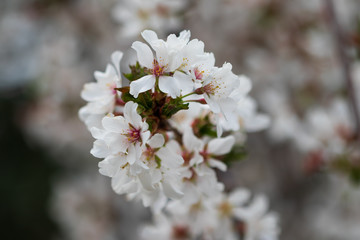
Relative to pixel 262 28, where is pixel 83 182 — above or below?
below

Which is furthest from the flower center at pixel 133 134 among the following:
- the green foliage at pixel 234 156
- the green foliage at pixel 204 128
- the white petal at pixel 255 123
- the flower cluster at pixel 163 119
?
the white petal at pixel 255 123

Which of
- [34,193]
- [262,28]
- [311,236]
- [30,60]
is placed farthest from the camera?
[34,193]

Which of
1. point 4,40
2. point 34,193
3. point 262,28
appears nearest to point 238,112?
point 262,28

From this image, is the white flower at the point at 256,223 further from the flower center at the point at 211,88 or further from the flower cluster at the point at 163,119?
the flower center at the point at 211,88

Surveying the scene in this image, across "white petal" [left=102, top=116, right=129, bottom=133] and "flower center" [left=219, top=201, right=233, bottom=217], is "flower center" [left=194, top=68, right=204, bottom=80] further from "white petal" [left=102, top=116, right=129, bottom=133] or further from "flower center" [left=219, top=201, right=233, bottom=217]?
Answer: "flower center" [left=219, top=201, right=233, bottom=217]

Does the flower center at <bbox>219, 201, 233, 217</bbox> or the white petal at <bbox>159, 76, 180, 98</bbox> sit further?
the flower center at <bbox>219, 201, 233, 217</bbox>

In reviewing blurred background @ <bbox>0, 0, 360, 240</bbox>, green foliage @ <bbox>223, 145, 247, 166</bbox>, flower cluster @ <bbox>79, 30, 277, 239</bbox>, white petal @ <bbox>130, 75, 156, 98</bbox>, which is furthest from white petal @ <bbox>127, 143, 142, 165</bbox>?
blurred background @ <bbox>0, 0, 360, 240</bbox>

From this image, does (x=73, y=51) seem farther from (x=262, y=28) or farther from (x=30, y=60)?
(x=262, y=28)
